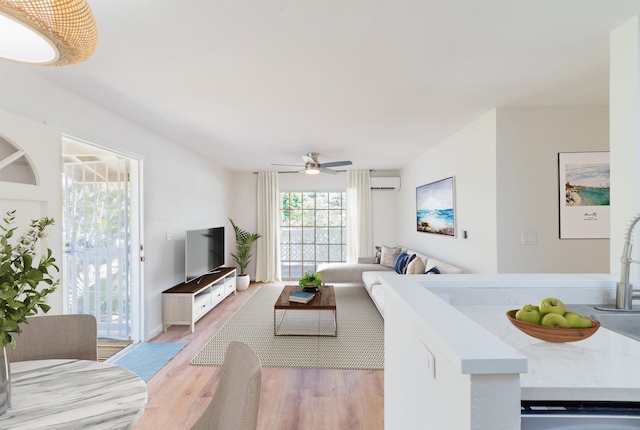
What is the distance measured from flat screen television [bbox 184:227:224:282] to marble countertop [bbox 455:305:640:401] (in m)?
3.62

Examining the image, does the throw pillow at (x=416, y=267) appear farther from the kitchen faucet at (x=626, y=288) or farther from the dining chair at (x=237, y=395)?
the dining chair at (x=237, y=395)

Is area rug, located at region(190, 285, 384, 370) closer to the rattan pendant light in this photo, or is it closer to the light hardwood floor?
the light hardwood floor

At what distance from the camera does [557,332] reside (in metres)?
0.95

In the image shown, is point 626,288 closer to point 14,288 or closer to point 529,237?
point 529,237

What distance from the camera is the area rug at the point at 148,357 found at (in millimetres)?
2587

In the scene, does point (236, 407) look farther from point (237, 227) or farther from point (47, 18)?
point (237, 227)

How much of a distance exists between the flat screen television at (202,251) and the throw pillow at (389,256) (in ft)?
9.52

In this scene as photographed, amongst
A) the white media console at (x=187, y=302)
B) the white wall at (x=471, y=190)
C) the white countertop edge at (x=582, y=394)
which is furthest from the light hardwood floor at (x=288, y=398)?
the white wall at (x=471, y=190)

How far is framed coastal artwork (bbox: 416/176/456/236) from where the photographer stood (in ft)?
12.1

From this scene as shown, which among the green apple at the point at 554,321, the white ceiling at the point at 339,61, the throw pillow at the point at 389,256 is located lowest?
the throw pillow at the point at 389,256

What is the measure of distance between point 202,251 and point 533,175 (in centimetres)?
412

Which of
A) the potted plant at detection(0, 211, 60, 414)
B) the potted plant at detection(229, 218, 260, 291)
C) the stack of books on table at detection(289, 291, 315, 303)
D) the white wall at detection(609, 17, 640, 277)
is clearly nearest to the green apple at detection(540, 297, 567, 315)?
the white wall at detection(609, 17, 640, 277)

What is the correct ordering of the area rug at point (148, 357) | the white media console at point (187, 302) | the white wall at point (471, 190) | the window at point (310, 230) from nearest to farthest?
1. the area rug at point (148, 357)
2. the white wall at point (471, 190)
3. the white media console at point (187, 302)
4. the window at point (310, 230)

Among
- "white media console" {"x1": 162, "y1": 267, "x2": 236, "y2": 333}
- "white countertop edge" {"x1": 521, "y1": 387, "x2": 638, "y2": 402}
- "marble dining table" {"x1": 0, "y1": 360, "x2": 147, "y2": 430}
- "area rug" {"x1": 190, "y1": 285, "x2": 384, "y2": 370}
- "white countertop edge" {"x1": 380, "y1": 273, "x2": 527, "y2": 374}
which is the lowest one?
"area rug" {"x1": 190, "y1": 285, "x2": 384, "y2": 370}
